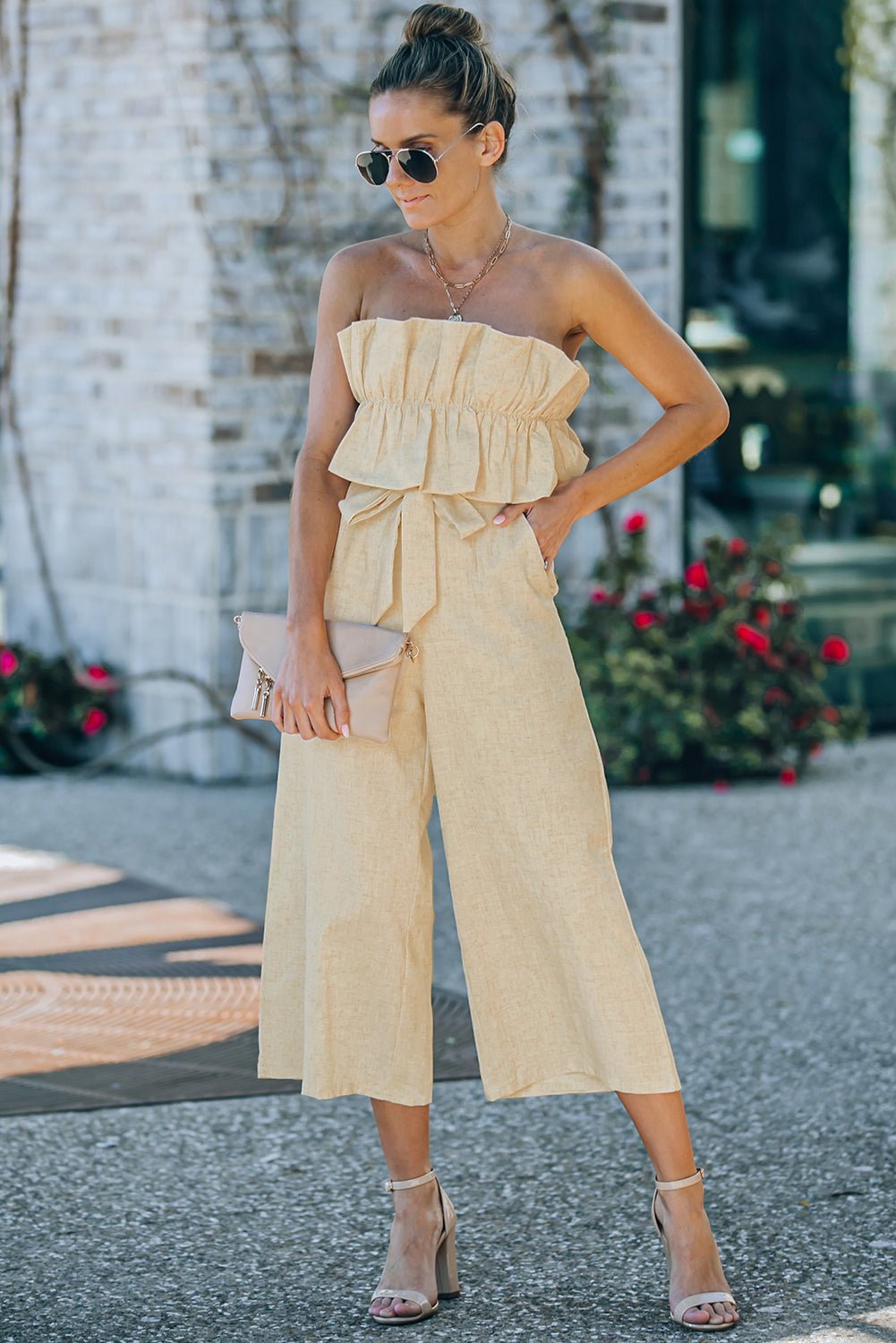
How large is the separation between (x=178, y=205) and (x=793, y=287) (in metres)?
2.50

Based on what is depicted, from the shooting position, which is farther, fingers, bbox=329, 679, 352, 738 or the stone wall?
the stone wall

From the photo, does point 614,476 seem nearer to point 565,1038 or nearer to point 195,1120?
point 565,1038

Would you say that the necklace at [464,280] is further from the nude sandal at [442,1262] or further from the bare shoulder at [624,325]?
the nude sandal at [442,1262]

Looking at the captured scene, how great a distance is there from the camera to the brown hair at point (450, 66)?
9.53 ft

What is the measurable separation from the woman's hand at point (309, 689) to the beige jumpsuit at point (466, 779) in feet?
0.14

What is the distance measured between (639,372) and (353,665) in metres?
0.62

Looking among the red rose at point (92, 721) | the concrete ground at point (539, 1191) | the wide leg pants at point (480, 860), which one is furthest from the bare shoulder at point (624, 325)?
the red rose at point (92, 721)

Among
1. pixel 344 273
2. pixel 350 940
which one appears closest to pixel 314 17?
pixel 344 273

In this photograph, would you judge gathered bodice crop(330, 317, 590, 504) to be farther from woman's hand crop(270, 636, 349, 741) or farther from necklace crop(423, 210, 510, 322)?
woman's hand crop(270, 636, 349, 741)

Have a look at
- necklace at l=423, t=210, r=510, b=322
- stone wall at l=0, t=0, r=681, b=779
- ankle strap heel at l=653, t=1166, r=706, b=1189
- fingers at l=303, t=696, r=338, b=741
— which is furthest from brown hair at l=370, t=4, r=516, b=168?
stone wall at l=0, t=0, r=681, b=779

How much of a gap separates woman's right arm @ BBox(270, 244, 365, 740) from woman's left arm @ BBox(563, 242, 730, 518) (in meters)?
0.33

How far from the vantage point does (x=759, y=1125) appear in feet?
12.8

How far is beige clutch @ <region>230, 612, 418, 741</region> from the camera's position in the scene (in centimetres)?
296

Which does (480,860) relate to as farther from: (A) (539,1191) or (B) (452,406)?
(A) (539,1191)
